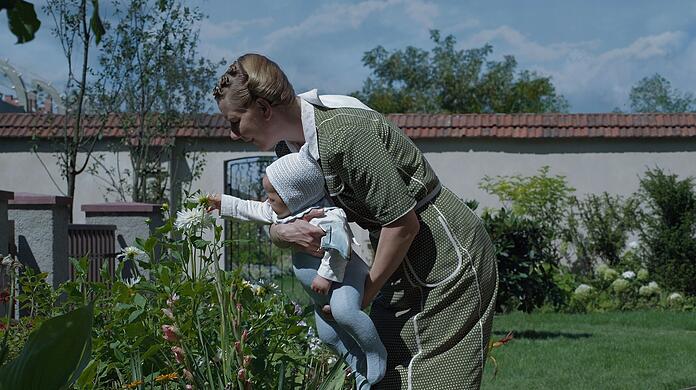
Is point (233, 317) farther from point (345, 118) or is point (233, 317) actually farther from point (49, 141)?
point (49, 141)

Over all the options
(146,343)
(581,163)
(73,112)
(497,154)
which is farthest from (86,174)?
(146,343)

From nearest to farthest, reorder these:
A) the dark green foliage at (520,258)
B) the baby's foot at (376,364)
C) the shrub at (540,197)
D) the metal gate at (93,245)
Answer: the baby's foot at (376,364) < the metal gate at (93,245) < the dark green foliage at (520,258) < the shrub at (540,197)

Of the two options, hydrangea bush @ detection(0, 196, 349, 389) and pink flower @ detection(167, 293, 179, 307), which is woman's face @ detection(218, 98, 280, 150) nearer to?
hydrangea bush @ detection(0, 196, 349, 389)

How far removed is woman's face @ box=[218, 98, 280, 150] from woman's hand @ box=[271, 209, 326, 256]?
22 cm

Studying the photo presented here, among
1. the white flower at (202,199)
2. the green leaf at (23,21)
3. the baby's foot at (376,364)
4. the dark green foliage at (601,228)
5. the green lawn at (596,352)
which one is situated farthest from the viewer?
the dark green foliage at (601,228)

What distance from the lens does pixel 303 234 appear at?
2.61m

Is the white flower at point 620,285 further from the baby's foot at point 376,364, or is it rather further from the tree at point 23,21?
the tree at point 23,21

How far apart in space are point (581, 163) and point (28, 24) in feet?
52.9

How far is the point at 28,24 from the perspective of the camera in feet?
4.76

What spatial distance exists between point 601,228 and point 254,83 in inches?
562

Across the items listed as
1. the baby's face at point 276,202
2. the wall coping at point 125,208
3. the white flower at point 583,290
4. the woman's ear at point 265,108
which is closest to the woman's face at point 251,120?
the woman's ear at point 265,108

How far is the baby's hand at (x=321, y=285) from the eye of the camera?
2607 mm

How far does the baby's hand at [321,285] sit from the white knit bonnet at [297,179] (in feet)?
0.62

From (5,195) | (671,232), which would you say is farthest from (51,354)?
(671,232)
